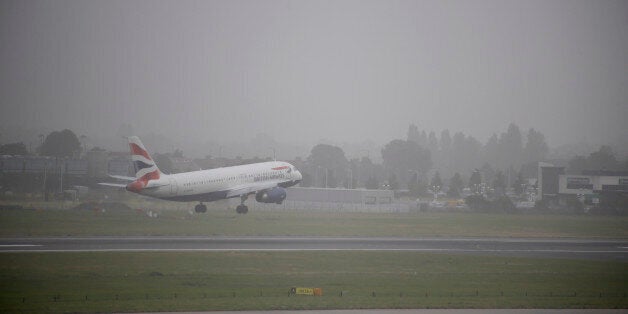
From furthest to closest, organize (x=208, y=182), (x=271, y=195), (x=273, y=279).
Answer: (x=271, y=195) → (x=208, y=182) → (x=273, y=279)

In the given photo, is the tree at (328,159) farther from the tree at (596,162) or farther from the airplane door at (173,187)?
the airplane door at (173,187)

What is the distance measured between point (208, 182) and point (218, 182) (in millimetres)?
1315

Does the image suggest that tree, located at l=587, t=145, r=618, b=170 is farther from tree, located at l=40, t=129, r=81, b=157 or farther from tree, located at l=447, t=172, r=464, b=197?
tree, located at l=40, t=129, r=81, b=157

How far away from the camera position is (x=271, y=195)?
75.4 m

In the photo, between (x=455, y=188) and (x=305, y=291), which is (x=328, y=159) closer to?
(x=455, y=188)

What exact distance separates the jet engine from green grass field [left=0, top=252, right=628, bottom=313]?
92.6 feet

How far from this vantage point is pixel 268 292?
3312 cm

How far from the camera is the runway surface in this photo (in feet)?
159

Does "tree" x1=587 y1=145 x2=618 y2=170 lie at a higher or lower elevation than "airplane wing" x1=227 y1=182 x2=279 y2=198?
higher

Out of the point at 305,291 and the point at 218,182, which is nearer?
the point at 305,291

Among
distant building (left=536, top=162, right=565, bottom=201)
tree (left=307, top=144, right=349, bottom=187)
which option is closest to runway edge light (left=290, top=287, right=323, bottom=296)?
distant building (left=536, top=162, right=565, bottom=201)

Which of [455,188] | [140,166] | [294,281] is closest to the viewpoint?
[294,281]

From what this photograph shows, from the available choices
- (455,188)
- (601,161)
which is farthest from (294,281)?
(601,161)

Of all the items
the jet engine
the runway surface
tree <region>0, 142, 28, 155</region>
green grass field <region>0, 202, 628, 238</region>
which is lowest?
the runway surface
